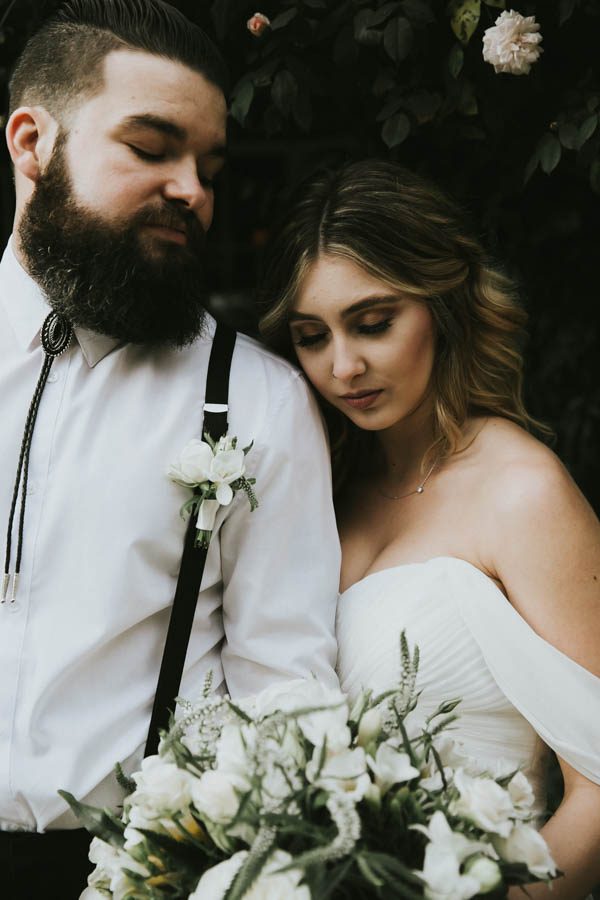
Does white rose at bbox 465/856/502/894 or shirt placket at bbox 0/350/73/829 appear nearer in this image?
white rose at bbox 465/856/502/894

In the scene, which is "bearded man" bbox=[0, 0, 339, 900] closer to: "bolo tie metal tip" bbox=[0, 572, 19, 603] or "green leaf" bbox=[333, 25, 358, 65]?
"bolo tie metal tip" bbox=[0, 572, 19, 603]

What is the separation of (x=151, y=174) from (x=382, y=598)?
1101mm

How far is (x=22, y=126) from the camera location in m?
2.22

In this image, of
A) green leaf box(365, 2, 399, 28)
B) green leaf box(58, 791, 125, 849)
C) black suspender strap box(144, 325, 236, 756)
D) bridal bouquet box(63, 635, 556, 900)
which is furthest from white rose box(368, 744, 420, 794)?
green leaf box(365, 2, 399, 28)

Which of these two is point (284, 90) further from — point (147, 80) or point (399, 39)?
point (147, 80)

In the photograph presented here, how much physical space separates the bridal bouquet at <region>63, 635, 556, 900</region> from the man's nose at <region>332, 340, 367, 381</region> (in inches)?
34.7

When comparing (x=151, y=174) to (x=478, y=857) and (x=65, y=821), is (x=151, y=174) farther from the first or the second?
(x=478, y=857)

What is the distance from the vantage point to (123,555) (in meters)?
1.95

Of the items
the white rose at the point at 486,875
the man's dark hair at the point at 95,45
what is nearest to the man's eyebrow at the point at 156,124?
the man's dark hair at the point at 95,45

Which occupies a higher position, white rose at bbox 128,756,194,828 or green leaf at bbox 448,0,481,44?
green leaf at bbox 448,0,481,44

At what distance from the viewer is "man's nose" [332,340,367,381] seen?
2.30 meters

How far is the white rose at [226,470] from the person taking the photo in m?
1.92

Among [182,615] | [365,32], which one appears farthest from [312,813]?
[365,32]

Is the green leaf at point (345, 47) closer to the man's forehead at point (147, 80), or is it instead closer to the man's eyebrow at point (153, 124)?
the man's forehead at point (147, 80)
